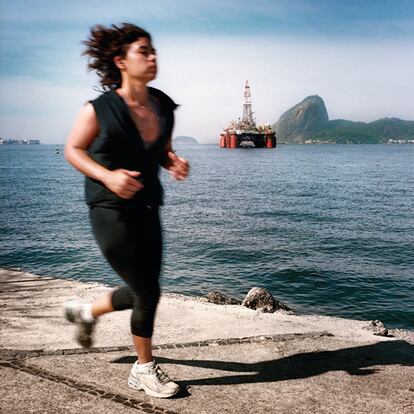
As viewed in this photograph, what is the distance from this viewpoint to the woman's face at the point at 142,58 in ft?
8.23

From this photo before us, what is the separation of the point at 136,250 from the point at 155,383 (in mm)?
951

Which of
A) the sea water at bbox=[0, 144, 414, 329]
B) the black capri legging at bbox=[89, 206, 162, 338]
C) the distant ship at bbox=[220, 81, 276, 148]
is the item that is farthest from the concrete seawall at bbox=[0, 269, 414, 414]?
the distant ship at bbox=[220, 81, 276, 148]

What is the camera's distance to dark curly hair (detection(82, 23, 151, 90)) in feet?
8.29

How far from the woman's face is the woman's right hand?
681 millimetres

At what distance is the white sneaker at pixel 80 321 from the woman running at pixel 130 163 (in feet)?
0.93

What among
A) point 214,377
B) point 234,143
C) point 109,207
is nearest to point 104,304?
point 109,207

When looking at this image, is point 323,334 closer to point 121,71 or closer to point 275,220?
point 121,71

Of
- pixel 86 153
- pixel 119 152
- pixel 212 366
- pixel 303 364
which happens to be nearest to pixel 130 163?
pixel 119 152

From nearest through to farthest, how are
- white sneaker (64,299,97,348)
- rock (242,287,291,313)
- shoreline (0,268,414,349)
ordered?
white sneaker (64,299,97,348) → shoreline (0,268,414,349) → rock (242,287,291,313)

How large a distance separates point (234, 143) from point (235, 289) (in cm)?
14038

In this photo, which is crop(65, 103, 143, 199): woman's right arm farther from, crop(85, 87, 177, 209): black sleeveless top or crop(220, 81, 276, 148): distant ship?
crop(220, 81, 276, 148): distant ship

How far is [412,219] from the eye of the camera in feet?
75.7

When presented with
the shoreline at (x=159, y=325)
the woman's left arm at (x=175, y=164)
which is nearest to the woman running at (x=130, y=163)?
the woman's left arm at (x=175, y=164)

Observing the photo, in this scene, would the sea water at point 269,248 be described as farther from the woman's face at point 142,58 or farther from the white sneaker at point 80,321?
the woman's face at point 142,58
